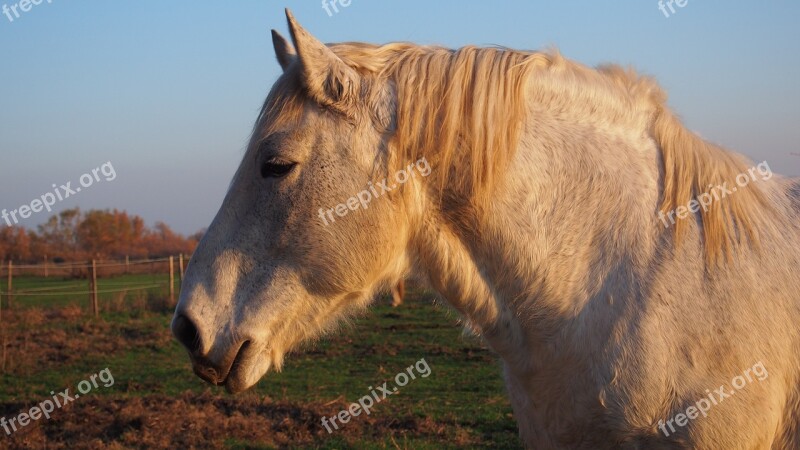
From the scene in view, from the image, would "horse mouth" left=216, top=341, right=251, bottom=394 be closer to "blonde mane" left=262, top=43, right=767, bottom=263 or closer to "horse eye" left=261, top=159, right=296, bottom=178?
"horse eye" left=261, top=159, right=296, bottom=178

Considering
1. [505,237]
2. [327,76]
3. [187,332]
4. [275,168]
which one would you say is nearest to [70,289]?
[187,332]

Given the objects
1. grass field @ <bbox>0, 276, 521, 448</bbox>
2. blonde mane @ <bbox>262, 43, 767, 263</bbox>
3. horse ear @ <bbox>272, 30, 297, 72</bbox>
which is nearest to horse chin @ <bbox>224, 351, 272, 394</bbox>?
grass field @ <bbox>0, 276, 521, 448</bbox>

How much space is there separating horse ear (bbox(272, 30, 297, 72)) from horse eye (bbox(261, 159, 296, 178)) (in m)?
0.43

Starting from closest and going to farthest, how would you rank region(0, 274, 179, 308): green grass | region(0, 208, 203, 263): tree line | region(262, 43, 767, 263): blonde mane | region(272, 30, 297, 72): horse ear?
region(262, 43, 767, 263): blonde mane → region(272, 30, 297, 72): horse ear → region(0, 274, 179, 308): green grass → region(0, 208, 203, 263): tree line

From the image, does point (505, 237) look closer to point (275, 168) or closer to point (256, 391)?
point (275, 168)

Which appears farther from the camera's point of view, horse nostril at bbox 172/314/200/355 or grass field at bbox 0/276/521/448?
grass field at bbox 0/276/521/448

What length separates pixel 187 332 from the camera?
97.2 inches

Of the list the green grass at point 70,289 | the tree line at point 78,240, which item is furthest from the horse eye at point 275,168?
the tree line at point 78,240

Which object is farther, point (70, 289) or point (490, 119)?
point (70, 289)

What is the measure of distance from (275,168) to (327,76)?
1.29ft

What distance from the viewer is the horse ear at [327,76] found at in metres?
2.44

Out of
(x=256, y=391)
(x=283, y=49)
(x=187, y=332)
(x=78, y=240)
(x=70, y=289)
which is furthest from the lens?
(x=78, y=240)

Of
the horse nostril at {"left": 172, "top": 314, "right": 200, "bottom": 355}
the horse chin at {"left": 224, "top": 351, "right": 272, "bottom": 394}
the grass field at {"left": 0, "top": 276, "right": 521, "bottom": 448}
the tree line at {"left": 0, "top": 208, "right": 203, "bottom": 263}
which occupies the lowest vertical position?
the tree line at {"left": 0, "top": 208, "right": 203, "bottom": 263}

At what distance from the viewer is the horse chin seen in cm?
253
